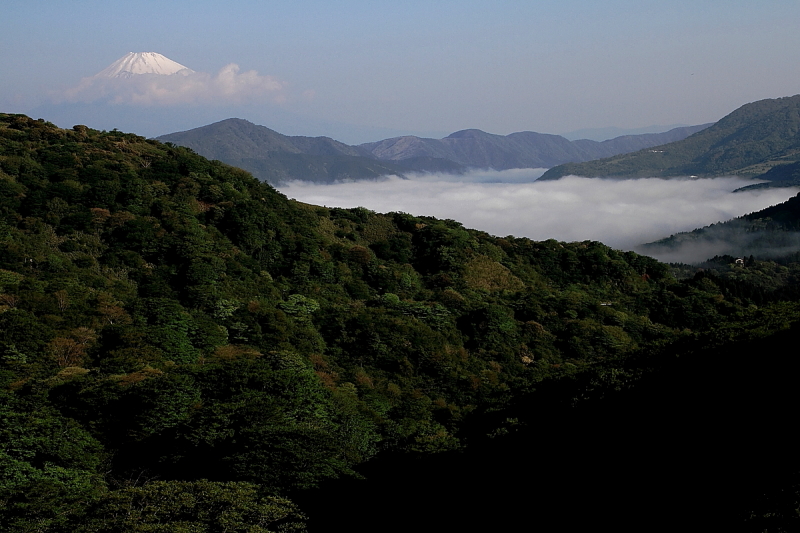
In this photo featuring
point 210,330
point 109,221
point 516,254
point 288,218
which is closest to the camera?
point 210,330

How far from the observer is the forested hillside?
79.4 ft

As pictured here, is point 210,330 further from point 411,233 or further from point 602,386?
point 411,233

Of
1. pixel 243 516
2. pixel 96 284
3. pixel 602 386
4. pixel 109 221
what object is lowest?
pixel 243 516

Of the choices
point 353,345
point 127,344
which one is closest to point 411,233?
point 353,345

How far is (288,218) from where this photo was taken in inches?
2402

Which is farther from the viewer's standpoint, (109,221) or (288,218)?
(288,218)

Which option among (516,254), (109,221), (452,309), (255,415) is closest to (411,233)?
(516,254)

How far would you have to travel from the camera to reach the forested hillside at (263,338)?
24.2 meters

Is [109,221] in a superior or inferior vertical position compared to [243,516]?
superior

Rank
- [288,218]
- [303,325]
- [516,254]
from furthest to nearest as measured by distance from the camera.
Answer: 1. [516,254]
2. [288,218]
3. [303,325]

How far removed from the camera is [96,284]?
135 ft

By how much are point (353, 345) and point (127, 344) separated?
15.0 meters

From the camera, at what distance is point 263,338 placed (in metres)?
40.4

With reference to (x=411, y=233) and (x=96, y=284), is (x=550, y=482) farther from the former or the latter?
(x=411, y=233)
